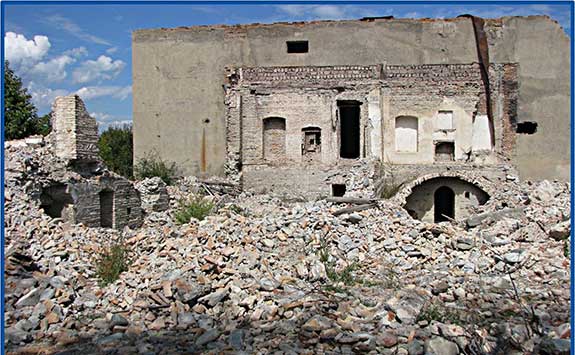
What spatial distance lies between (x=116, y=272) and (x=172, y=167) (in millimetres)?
10962

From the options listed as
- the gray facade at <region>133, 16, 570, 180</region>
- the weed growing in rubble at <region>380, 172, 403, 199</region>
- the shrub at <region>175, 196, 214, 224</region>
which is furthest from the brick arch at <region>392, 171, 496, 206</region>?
the shrub at <region>175, 196, 214, 224</region>

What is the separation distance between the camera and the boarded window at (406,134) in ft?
62.8

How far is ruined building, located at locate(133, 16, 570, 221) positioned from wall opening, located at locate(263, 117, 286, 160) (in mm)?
→ 38

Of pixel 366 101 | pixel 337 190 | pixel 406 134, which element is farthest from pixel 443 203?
pixel 366 101

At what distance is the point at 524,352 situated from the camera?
651cm

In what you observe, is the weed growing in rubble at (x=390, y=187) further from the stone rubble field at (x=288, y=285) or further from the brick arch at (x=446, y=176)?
the stone rubble field at (x=288, y=285)

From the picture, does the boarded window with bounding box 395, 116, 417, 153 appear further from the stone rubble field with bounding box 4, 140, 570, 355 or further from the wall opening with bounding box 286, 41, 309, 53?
the stone rubble field with bounding box 4, 140, 570, 355

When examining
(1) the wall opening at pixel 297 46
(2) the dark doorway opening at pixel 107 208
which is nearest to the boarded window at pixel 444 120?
(1) the wall opening at pixel 297 46

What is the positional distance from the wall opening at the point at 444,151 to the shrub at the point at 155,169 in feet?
33.0

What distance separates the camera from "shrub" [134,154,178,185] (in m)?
19.5

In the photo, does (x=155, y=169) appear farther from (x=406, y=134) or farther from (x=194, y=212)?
(x=406, y=134)

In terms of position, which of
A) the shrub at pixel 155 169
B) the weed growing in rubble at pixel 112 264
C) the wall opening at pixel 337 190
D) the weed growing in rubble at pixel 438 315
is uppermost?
the shrub at pixel 155 169

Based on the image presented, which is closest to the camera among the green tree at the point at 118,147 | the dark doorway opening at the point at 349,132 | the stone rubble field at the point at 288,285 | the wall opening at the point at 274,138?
the stone rubble field at the point at 288,285

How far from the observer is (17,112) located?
74.8 feet
